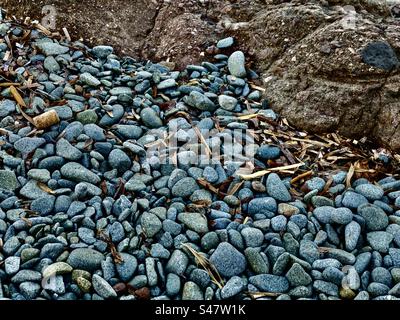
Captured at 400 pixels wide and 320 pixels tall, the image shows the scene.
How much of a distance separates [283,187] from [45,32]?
5.65 ft

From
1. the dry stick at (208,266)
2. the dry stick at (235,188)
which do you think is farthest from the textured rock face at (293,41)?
→ the dry stick at (208,266)

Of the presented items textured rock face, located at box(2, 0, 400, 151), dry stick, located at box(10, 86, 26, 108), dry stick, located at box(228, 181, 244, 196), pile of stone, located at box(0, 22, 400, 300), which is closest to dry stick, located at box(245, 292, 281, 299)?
pile of stone, located at box(0, 22, 400, 300)

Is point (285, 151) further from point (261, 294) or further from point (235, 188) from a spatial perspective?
point (261, 294)

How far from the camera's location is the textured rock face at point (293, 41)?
243 cm

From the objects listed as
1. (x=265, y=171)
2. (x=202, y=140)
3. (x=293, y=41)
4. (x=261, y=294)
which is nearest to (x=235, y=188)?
(x=265, y=171)

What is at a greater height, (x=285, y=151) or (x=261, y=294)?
(x=285, y=151)

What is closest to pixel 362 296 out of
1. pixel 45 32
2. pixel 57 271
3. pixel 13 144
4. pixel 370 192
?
pixel 370 192

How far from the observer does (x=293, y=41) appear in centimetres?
272

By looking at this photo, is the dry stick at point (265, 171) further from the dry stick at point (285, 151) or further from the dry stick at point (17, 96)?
the dry stick at point (17, 96)

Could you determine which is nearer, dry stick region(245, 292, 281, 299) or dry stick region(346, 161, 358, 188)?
dry stick region(245, 292, 281, 299)

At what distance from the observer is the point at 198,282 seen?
65.9 inches

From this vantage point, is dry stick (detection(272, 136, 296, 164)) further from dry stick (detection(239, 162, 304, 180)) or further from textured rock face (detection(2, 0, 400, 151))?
textured rock face (detection(2, 0, 400, 151))

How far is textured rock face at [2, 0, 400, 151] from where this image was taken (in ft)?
7.97

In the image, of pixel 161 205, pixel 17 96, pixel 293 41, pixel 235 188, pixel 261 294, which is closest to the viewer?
pixel 261 294
